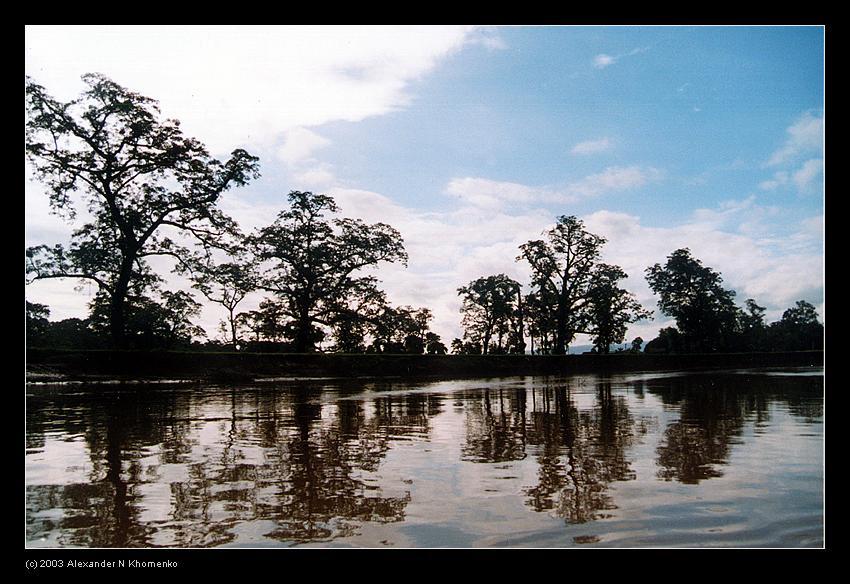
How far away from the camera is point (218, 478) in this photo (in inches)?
200

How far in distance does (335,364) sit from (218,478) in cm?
2132

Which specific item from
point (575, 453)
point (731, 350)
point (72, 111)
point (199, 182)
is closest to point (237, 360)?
point (199, 182)

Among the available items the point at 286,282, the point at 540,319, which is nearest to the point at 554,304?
the point at 540,319

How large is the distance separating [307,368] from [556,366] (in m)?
17.1

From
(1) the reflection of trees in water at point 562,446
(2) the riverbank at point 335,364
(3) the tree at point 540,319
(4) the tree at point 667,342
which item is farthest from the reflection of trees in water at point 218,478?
(4) the tree at point 667,342

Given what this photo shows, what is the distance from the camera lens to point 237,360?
22562 millimetres

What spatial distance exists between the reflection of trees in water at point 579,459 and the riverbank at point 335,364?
14328 mm

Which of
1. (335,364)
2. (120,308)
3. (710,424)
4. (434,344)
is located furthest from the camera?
(434,344)

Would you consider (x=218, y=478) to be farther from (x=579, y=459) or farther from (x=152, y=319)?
(x=152, y=319)

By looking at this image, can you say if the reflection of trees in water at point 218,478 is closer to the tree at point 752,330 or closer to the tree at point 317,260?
the tree at point 317,260

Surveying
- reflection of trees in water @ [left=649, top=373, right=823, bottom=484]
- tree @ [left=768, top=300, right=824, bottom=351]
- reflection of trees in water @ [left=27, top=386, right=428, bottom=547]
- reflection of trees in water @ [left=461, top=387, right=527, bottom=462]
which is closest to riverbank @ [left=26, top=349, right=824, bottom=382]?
tree @ [left=768, top=300, right=824, bottom=351]

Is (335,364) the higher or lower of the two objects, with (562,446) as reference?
lower

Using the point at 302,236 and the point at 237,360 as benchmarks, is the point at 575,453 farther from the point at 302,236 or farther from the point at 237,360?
the point at 302,236
